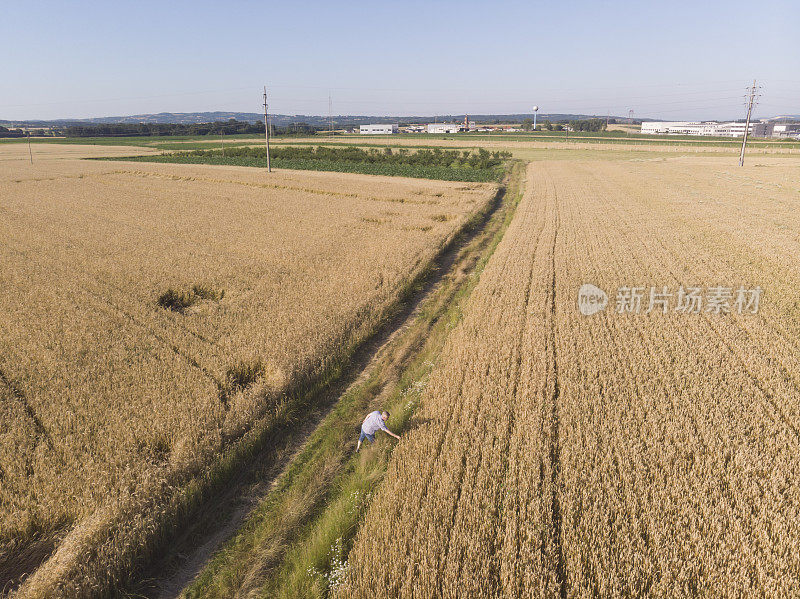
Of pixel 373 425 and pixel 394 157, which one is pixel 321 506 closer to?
pixel 373 425

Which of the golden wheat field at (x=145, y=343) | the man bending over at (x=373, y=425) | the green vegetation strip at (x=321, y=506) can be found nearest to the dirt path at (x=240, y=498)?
the green vegetation strip at (x=321, y=506)

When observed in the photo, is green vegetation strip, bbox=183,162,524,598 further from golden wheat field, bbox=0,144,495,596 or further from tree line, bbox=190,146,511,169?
tree line, bbox=190,146,511,169

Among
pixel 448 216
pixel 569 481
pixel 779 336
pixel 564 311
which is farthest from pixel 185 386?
pixel 448 216

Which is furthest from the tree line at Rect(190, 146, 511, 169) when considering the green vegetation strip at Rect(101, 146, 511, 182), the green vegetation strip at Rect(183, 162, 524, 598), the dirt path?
the green vegetation strip at Rect(183, 162, 524, 598)

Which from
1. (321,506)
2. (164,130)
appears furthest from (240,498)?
(164,130)

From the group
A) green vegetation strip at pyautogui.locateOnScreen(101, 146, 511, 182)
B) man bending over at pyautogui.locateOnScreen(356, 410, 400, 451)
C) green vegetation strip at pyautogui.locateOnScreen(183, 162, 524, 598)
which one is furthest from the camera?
green vegetation strip at pyautogui.locateOnScreen(101, 146, 511, 182)

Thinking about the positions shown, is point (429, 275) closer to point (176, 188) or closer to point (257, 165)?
point (176, 188)
